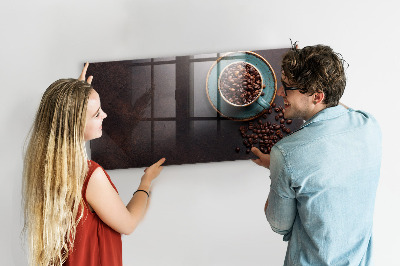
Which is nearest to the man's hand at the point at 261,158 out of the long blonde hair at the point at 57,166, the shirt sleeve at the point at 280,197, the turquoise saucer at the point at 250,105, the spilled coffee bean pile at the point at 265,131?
the spilled coffee bean pile at the point at 265,131

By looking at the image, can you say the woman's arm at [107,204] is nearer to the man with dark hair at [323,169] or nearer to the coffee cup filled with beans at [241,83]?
the man with dark hair at [323,169]

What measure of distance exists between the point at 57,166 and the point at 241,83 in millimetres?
806

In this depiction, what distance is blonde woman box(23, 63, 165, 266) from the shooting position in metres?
1.13

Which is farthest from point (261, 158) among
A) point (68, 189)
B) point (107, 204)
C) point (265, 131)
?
point (68, 189)

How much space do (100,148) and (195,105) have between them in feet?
1.58

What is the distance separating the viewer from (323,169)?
40.8 inches

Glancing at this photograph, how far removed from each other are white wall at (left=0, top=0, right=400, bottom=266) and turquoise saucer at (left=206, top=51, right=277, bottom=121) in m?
0.05

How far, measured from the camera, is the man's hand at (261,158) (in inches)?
58.2

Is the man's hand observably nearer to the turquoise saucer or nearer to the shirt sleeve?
the turquoise saucer

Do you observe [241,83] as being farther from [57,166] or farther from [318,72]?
[57,166]

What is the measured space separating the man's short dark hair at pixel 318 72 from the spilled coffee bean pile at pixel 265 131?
1.38 ft

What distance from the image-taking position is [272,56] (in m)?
1.54

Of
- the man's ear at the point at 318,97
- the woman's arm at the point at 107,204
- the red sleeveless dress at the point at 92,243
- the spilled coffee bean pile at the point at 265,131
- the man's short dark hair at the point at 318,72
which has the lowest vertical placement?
the red sleeveless dress at the point at 92,243

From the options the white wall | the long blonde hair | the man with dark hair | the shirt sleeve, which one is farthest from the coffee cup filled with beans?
the long blonde hair
